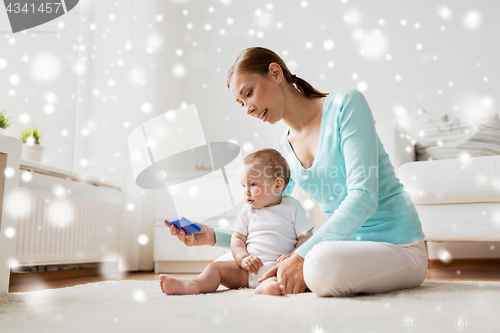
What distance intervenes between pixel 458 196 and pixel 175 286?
1.20 metres

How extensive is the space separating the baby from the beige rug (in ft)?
0.34

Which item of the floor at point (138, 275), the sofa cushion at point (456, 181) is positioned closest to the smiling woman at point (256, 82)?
the sofa cushion at point (456, 181)

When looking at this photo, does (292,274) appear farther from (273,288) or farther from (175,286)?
(175,286)

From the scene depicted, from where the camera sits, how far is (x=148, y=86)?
2584 millimetres

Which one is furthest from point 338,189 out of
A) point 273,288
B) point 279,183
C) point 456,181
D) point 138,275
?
point 138,275

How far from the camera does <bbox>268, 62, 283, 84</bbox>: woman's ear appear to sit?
3.37 ft

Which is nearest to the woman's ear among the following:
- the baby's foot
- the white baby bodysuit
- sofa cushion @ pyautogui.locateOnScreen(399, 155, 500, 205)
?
the white baby bodysuit

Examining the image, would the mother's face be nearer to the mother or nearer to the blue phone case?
the mother

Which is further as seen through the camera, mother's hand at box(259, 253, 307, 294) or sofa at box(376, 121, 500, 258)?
sofa at box(376, 121, 500, 258)

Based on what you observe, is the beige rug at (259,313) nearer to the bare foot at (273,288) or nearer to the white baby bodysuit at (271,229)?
the bare foot at (273,288)

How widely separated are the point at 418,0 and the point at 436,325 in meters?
2.58

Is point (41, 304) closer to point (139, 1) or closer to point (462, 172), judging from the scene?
point (462, 172)

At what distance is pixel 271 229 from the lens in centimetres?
107

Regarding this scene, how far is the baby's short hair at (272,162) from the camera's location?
3.63ft
